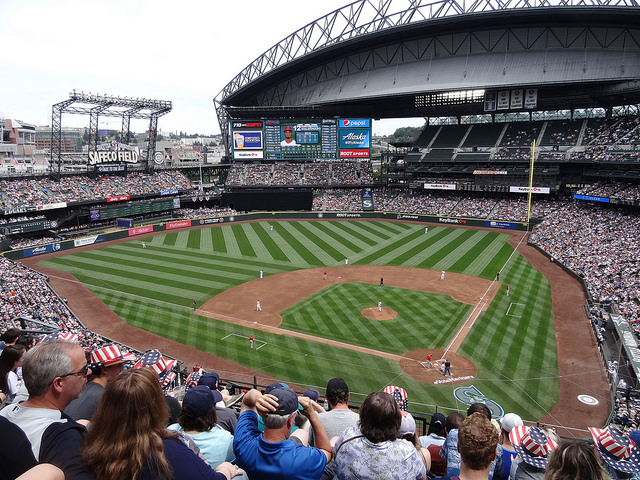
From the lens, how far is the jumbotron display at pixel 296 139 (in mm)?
74688

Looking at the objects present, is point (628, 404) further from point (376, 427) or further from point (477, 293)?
point (376, 427)

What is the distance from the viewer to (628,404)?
17.4 meters

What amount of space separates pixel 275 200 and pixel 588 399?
57013 mm

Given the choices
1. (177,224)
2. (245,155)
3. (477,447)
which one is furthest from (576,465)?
(245,155)

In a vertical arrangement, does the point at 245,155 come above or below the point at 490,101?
below

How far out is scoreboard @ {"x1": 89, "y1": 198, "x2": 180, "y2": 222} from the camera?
2334 inches

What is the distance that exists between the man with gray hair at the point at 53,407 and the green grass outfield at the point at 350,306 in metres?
17.2

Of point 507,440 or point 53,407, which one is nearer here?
point 53,407

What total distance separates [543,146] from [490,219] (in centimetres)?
1635

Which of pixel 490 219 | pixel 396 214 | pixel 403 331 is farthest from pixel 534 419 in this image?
pixel 396 214

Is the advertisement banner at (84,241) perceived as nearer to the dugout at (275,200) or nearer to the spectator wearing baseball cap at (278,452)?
the dugout at (275,200)

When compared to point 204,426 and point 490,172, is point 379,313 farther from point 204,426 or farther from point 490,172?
point 490,172

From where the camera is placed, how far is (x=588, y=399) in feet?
63.1

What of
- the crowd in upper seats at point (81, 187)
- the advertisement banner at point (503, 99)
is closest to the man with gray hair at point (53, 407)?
the crowd in upper seats at point (81, 187)
